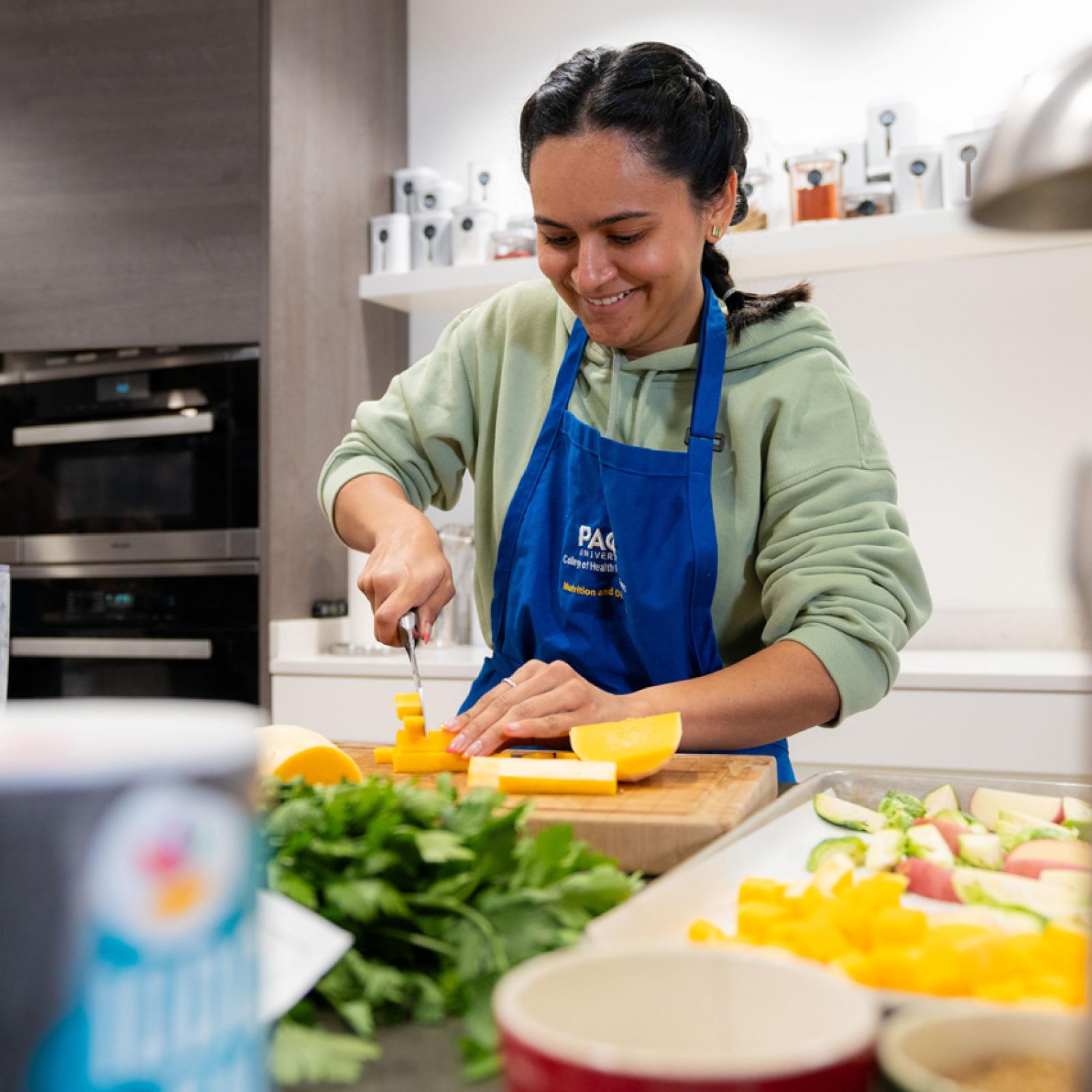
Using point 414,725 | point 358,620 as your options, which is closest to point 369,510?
point 414,725

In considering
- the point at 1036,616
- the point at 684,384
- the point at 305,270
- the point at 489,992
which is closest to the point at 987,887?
the point at 489,992

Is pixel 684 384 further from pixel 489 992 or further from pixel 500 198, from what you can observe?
pixel 500 198

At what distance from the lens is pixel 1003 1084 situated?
387mm

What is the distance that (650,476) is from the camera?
1553 millimetres

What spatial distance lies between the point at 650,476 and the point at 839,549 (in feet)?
0.92

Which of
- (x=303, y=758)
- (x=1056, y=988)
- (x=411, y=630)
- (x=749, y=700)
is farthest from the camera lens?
(x=411, y=630)

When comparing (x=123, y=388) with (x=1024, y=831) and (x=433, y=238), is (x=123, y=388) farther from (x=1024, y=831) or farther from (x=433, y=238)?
(x=1024, y=831)

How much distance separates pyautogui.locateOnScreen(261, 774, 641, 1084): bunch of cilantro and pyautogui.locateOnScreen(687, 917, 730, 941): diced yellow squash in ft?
0.14

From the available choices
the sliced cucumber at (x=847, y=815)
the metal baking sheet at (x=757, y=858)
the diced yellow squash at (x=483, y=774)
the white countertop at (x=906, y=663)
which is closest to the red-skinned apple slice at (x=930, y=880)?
the metal baking sheet at (x=757, y=858)

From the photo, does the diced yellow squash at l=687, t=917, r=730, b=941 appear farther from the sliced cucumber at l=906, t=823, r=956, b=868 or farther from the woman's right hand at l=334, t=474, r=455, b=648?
the woman's right hand at l=334, t=474, r=455, b=648

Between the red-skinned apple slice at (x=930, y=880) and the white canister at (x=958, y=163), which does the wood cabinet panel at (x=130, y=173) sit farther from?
the red-skinned apple slice at (x=930, y=880)

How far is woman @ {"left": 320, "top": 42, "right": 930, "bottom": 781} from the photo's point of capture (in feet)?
4.52

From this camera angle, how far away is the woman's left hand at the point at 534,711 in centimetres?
126

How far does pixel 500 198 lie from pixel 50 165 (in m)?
1.24
